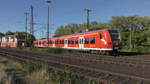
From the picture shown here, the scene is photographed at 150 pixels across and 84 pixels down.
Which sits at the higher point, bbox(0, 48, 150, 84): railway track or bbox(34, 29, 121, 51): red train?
bbox(34, 29, 121, 51): red train

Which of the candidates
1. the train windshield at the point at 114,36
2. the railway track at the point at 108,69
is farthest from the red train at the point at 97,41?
the railway track at the point at 108,69

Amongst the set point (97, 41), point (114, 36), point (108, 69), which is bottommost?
point (108, 69)

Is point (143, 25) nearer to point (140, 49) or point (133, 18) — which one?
point (133, 18)

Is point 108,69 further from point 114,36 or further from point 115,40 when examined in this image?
point 114,36

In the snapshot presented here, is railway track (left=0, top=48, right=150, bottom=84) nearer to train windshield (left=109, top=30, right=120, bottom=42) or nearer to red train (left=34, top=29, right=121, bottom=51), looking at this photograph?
red train (left=34, top=29, right=121, bottom=51)

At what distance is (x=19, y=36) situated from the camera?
48.0 m

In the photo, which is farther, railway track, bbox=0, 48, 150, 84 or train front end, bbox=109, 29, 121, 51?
train front end, bbox=109, 29, 121, 51

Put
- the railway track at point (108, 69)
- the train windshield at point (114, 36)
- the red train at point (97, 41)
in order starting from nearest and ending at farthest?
1. the railway track at point (108, 69)
2. the red train at point (97, 41)
3. the train windshield at point (114, 36)

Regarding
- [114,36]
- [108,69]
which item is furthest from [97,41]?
[108,69]

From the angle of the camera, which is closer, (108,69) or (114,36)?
(108,69)

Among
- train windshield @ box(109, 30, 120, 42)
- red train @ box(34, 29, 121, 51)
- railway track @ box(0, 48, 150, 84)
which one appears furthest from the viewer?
train windshield @ box(109, 30, 120, 42)

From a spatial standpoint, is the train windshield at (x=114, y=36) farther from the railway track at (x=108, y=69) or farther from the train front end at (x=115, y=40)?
the railway track at (x=108, y=69)

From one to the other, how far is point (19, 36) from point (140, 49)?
33.7m

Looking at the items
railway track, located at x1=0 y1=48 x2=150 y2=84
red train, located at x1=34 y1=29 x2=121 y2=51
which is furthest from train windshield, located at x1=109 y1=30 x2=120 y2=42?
railway track, located at x1=0 y1=48 x2=150 y2=84
